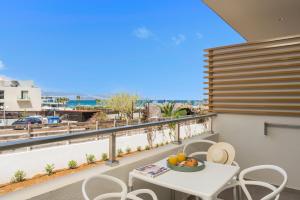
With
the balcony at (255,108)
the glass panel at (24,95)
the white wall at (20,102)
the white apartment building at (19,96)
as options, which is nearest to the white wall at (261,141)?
the balcony at (255,108)

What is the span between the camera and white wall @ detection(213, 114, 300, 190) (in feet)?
10.1

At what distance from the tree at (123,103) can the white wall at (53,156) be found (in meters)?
12.8

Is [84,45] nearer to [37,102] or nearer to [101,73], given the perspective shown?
[101,73]

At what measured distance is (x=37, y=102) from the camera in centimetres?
4375

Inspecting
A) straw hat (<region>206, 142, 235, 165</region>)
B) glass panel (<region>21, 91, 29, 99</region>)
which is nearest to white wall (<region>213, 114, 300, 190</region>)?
straw hat (<region>206, 142, 235, 165</region>)

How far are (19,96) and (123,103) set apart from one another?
2816cm

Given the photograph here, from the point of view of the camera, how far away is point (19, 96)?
42.1 metres

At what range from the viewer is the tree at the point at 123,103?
22.5 metres

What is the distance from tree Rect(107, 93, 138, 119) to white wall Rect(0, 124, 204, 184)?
12836 mm

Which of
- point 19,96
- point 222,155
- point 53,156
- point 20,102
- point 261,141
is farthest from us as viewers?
point 20,102

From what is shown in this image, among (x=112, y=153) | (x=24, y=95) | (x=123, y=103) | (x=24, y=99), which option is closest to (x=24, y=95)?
(x=24, y=95)

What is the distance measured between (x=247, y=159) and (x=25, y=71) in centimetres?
11261

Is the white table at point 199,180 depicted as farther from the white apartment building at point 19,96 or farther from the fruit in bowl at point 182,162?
the white apartment building at point 19,96

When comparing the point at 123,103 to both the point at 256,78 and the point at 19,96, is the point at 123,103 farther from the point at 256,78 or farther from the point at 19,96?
the point at 19,96
